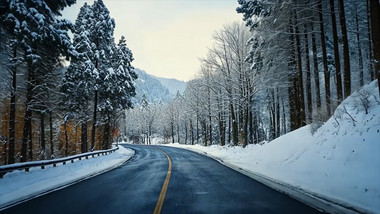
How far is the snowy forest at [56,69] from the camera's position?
41.7 ft

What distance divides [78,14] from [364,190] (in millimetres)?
29798

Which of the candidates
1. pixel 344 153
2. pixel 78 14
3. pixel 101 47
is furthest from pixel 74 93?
pixel 344 153

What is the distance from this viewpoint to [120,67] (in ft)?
99.1

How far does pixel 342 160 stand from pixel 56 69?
2082 centimetres

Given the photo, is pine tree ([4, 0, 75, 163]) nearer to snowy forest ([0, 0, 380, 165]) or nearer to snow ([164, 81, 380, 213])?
snowy forest ([0, 0, 380, 165])

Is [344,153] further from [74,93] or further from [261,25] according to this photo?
[74,93]

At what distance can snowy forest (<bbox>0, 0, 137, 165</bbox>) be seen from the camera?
41.7 ft

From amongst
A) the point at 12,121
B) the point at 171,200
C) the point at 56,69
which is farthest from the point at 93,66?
the point at 171,200

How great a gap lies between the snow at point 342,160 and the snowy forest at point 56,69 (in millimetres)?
12772

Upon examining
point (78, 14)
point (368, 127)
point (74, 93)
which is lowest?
point (368, 127)

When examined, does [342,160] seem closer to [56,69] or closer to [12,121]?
[12,121]

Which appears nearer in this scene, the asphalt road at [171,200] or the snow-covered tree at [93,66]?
the asphalt road at [171,200]

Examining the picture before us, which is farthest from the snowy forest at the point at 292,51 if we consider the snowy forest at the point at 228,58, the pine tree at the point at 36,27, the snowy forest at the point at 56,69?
the pine tree at the point at 36,27

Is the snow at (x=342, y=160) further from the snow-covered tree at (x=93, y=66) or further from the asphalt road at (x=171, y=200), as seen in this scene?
the snow-covered tree at (x=93, y=66)
